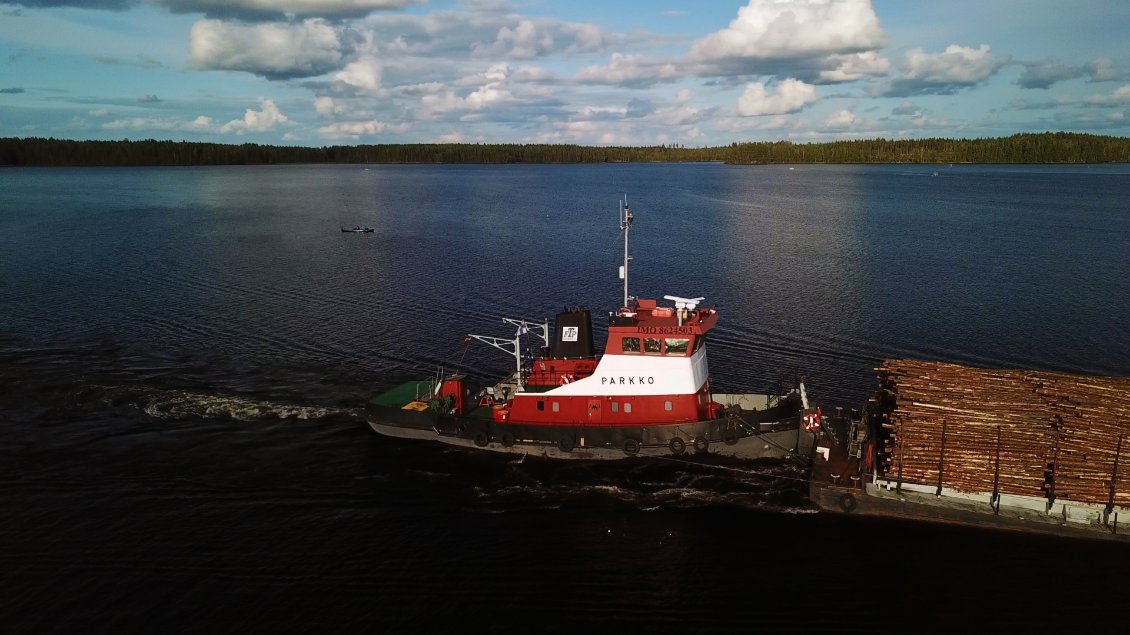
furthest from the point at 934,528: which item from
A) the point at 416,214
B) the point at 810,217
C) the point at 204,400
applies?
the point at 416,214

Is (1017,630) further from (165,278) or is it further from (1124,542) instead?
(165,278)

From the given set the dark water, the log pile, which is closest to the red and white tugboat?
the dark water

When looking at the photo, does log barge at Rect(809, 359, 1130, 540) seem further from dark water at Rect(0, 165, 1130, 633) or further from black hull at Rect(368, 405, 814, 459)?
black hull at Rect(368, 405, 814, 459)

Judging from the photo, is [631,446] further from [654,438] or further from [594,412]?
[594,412]

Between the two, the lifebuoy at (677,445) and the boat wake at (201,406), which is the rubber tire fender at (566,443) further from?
the boat wake at (201,406)

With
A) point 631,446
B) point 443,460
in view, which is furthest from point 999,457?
point 443,460
